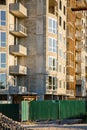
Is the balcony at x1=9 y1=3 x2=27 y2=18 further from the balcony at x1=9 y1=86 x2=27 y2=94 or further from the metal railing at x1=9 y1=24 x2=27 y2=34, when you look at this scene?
the balcony at x1=9 y1=86 x2=27 y2=94

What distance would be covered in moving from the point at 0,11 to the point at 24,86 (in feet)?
37.4

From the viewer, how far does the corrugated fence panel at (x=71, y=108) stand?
39.4 m

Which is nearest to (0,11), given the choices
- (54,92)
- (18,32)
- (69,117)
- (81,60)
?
(18,32)

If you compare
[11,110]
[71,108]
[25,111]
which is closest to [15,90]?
[71,108]

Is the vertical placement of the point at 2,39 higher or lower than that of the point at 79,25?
lower

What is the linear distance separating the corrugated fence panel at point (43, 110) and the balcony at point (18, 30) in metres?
18.6

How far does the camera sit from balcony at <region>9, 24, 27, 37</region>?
54.4m

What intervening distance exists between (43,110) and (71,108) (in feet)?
14.7

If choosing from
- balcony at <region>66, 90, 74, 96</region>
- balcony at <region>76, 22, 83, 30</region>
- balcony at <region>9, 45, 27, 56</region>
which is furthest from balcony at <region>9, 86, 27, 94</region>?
balcony at <region>76, 22, 83, 30</region>

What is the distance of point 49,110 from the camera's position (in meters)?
38.1

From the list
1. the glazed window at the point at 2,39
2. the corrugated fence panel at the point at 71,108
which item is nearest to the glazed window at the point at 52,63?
the glazed window at the point at 2,39

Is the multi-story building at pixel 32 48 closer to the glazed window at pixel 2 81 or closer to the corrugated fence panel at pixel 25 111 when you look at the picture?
the glazed window at pixel 2 81

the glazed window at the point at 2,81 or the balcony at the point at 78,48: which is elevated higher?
the balcony at the point at 78,48

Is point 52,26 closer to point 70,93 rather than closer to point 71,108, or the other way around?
point 70,93
